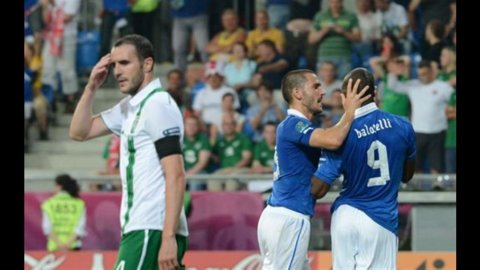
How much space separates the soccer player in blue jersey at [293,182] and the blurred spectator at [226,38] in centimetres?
876

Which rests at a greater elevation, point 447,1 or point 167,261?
point 447,1

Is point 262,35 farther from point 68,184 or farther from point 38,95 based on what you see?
point 68,184

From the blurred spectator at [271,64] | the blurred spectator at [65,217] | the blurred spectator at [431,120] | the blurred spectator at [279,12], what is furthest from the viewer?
the blurred spectator at [279,12]

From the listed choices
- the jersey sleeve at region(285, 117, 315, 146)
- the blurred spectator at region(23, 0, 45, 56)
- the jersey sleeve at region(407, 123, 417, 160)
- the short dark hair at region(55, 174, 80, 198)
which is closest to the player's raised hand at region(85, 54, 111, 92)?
the jersey sleeve at region(285, 117, 315, 146)

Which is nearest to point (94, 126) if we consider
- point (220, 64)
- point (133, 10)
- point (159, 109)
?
point (159, 109)

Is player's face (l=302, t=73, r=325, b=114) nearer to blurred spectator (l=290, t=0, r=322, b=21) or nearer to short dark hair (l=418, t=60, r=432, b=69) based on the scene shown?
short dark hair (l=418, t=60, r=432, b=69)

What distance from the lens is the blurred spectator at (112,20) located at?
760 inches

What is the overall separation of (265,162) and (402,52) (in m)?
2.57

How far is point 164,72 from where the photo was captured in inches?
750

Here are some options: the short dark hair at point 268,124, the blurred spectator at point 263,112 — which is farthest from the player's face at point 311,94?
the blurred spectator at point 263,112

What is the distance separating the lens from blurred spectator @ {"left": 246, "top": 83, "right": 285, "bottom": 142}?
17.1 meters

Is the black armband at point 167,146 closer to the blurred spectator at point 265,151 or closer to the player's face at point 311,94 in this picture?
the player's face at point 311,94

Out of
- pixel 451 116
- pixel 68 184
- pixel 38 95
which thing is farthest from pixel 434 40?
pixel 38 95
